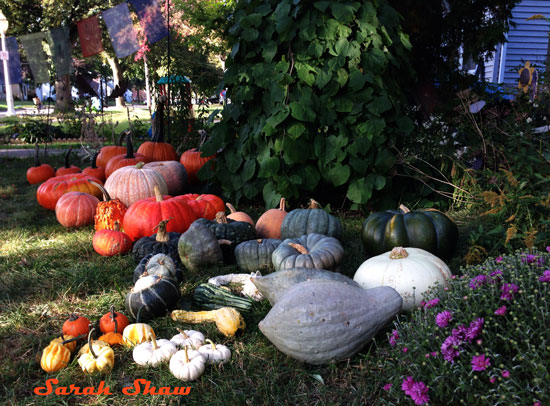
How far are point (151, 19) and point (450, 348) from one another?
685 cm

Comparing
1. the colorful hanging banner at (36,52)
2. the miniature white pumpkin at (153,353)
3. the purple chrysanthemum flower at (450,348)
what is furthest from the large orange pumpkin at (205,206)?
the colorful hanging banner at (36,52)

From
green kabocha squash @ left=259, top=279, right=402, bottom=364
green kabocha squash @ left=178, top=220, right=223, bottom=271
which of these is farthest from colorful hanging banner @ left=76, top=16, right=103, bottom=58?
green kabocha squash @ left=259, top=279, right=402, bottom=364

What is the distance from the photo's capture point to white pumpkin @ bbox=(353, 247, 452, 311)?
8.57 feet

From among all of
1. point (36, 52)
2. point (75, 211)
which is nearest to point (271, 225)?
point (75, 211)

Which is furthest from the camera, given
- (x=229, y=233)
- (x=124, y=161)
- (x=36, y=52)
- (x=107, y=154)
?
(x=36, y=52)

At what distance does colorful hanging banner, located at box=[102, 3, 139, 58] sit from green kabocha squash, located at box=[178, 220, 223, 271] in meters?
5.03

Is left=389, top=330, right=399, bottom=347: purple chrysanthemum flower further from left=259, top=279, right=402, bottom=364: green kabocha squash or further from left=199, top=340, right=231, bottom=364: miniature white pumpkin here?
left=199, top=340, right=231, bottom=364: miniature white pumpkin

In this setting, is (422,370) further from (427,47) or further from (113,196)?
(427,47)

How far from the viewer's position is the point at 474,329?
5.41ft

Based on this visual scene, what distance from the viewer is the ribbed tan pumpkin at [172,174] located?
532cm

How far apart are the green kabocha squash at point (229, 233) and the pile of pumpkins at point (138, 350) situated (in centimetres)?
120

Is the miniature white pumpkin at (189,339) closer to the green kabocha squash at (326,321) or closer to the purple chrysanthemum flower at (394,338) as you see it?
the green kabocha squash at (326,321)

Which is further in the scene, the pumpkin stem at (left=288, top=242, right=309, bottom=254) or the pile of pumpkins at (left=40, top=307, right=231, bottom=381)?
the pumpkin stem at (left=288, top=242, right=309, bottom=254)

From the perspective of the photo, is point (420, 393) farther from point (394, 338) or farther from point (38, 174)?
point (38, 174)
